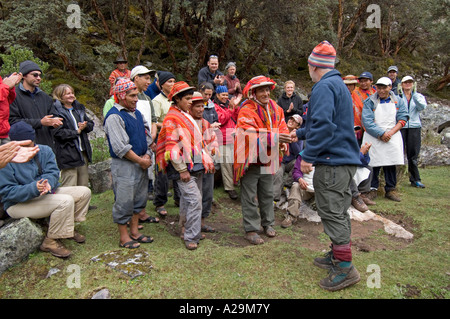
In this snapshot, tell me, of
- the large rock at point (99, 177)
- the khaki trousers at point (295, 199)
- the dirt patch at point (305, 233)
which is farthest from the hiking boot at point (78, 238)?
the khaki trousers at point (295, 199)

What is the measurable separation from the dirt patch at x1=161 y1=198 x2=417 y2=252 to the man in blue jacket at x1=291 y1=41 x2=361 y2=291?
3.53ft

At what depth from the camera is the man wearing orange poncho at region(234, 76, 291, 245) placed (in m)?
4.34

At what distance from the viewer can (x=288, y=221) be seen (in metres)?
5.23

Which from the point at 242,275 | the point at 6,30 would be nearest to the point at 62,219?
the point at 242,275

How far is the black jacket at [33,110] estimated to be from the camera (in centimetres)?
481

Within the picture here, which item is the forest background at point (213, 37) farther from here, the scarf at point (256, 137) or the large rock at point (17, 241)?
the scarf at point (256, 137)

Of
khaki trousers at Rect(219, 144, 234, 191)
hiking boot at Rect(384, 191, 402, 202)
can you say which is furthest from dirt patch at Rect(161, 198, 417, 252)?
hiking boot at Rect(384, 191, 402, 202)

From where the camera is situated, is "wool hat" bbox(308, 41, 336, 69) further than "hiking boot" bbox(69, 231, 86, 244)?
No

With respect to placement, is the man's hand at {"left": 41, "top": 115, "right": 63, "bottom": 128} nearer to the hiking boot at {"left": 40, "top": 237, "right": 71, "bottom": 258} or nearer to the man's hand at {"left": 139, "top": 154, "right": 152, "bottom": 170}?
the man's hand at {"left": 139, "top": 154, "right": 152, "bottom": 170}

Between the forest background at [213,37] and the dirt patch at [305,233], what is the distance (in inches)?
187

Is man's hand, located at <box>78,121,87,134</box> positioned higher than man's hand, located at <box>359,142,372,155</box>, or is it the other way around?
man's hand, located at <box>78,121,87,134</box>

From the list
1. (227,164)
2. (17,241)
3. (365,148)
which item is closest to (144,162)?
(17,241)

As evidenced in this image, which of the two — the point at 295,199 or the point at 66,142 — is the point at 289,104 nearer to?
the point at 295,199

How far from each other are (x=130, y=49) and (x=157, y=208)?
8.10 m
